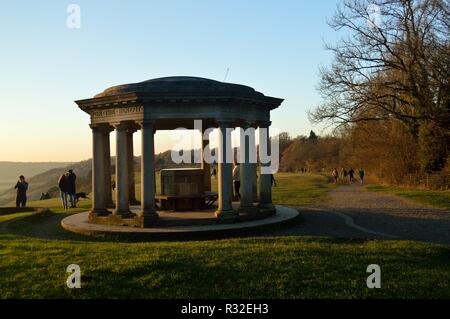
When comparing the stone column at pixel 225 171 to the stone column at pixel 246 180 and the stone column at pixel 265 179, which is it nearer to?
the stone column at pixel 246 180

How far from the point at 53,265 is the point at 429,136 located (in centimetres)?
3187

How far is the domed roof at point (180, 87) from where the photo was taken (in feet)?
47.1

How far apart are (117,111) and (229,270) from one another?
28.1 ft

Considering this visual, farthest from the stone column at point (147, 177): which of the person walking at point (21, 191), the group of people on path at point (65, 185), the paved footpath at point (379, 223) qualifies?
the person walking at point (21, 191)

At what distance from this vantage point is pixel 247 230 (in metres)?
14.2

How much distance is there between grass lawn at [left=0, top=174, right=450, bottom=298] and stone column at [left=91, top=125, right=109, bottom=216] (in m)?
5.25

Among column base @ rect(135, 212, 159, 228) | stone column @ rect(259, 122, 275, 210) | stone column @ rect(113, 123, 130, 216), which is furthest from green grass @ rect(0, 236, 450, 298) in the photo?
stone column @ rect(259, 122, 275, 210)

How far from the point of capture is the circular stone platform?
13555 millimetres

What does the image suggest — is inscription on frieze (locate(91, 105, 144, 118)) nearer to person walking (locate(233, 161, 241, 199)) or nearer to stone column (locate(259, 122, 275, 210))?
stone column (locate(259, 122, 275, 210))

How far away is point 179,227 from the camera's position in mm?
14508

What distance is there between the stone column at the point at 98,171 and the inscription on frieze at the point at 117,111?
2.06ft

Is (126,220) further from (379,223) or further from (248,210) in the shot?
(379,223)
